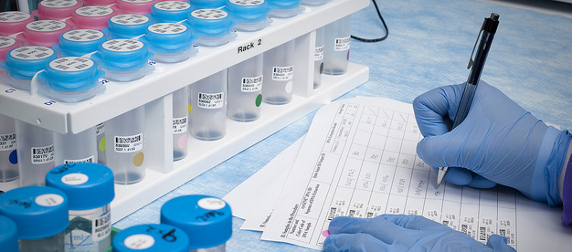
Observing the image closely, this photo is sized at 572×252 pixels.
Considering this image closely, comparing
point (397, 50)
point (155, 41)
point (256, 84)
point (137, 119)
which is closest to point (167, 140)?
point (137, 119)

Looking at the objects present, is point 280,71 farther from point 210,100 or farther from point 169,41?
point 169,41

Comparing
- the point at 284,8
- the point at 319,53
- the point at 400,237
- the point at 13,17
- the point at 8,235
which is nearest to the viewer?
the point at 8,235

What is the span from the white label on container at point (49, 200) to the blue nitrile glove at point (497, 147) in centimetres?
76

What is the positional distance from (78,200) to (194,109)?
0.67 m

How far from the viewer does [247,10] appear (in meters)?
1.42

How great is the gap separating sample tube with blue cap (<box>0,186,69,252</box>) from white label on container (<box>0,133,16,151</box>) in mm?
487

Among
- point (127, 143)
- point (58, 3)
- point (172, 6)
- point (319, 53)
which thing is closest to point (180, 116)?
point (127, 143)

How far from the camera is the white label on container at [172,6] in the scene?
54.8 inches

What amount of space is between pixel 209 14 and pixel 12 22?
Answer: 0.38 m

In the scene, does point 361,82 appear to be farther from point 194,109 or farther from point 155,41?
Result: point 155,41

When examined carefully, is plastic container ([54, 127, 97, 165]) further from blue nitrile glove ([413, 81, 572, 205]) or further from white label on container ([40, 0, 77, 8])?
blue nitrile glove ([413, 81, 572, 205])

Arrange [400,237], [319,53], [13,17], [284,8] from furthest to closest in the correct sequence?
[319,53] → [284,8] → [13,17] → [400,237]

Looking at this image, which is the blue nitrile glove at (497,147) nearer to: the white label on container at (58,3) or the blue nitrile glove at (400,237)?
the blue nitrile glove at (400,237)

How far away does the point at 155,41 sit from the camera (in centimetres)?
125
